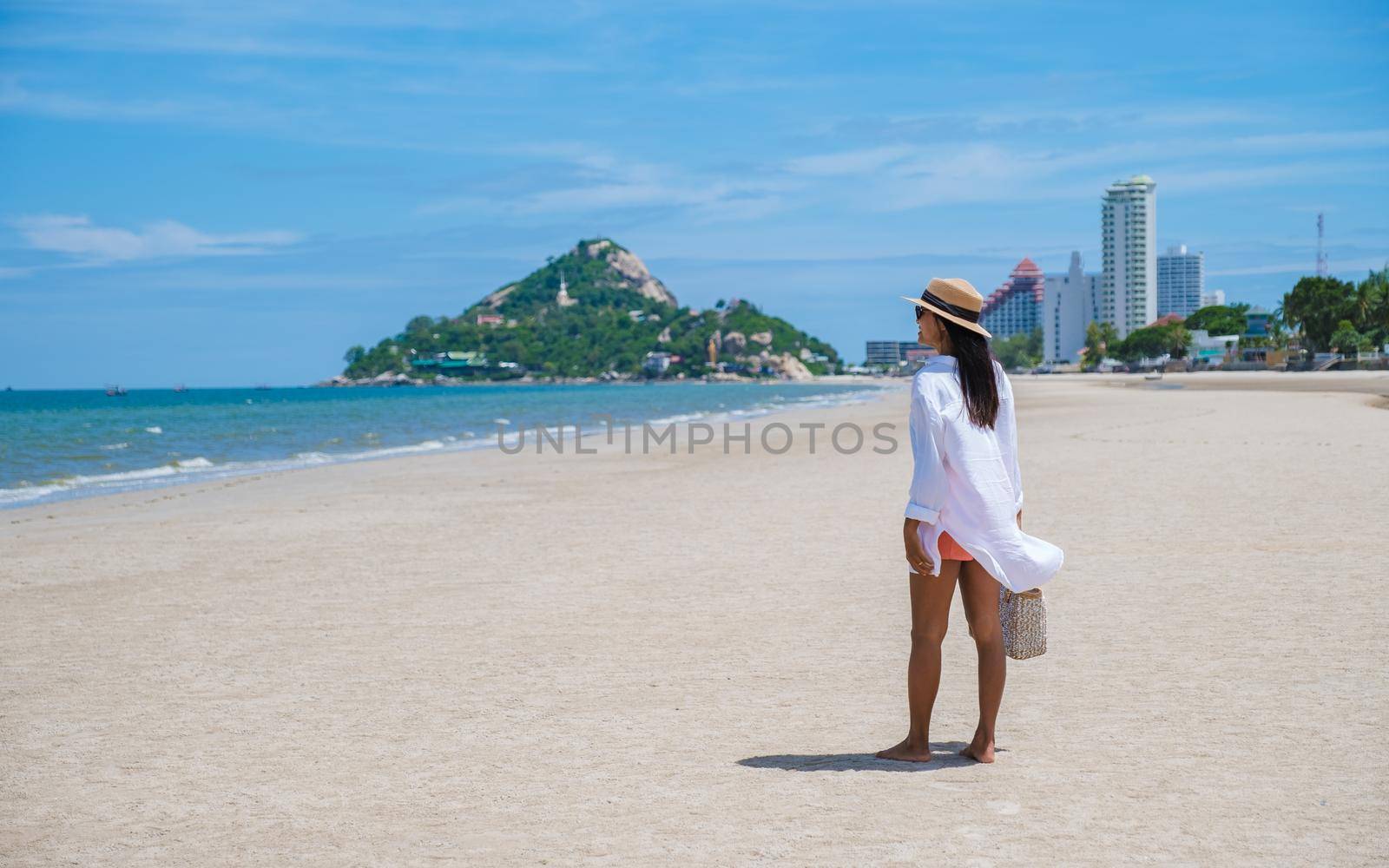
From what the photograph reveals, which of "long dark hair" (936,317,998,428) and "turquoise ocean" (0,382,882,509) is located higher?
"long dark hair" (936,317,998,428)

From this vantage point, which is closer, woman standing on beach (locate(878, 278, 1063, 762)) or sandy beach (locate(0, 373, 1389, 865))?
sandy beach (locate(0, 373, 1389, 865))

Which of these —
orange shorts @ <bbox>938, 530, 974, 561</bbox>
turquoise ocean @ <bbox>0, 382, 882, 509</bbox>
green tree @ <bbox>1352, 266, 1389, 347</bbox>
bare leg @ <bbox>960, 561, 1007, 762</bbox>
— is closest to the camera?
orange shorts @ <bbox>938, 530, 974, 561</bbox>

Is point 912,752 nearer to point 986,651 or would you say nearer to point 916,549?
point 986,651

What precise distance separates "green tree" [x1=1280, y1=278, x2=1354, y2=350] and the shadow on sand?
99381mm

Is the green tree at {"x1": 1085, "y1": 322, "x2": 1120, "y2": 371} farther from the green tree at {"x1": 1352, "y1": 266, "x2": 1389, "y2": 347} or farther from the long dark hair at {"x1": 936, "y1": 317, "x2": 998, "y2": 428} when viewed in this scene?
the long dark hair at {"x1": 936, "y1": 317, "x2": 998, "y2": 428}

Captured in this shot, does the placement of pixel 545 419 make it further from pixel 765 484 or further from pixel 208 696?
pixel 208 696

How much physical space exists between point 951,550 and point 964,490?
237 millimetres

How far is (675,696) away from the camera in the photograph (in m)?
5.44

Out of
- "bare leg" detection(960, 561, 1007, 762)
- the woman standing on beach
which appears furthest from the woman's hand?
"bare leg" detection(960, 561, 1007, 762)

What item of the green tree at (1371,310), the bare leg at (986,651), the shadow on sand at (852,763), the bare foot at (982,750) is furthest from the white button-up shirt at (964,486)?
the green tree at (1371,310)

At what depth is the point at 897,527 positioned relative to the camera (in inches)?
428

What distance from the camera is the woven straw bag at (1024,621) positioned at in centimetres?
428

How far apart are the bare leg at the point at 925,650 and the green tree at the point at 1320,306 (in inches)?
3915

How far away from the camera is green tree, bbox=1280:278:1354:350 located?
3602 inches
